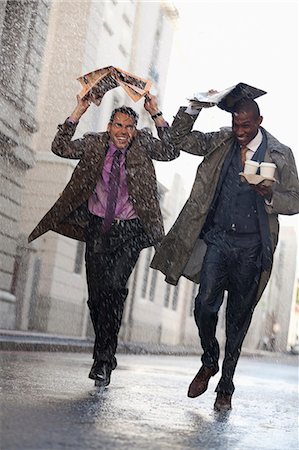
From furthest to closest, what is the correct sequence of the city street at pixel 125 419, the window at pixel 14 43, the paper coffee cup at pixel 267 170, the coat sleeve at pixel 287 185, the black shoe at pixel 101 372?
the window at pixel 14 43 < the black shoe at pixel 101 372 < the coat sleeve at pixel 287 185 < the paper coffee cup at pixel 267 170 < the city street at pixel 125 419

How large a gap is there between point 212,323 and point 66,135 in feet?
4.80

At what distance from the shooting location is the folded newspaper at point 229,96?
19.1 feet

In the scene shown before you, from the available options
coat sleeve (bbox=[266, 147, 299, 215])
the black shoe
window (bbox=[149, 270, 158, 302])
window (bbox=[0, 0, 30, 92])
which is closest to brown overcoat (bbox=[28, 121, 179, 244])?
coat sleeve (bbox=[266, 147, 299, 215])

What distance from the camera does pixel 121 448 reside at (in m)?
3.57

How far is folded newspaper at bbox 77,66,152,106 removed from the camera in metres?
6.18

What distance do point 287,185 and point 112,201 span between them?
1068 millimetres

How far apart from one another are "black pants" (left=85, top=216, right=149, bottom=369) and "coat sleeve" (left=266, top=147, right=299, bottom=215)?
3.05 feet

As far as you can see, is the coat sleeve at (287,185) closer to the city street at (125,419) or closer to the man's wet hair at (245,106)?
the man's wet hair at (245,106)

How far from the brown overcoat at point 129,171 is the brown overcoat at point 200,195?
155 millimetres

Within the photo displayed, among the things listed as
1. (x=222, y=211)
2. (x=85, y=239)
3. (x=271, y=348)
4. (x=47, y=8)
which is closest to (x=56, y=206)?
(x=85, y=239)

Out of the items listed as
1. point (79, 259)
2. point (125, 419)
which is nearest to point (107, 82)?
point (125, 419)

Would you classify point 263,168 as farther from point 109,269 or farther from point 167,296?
point 167,296

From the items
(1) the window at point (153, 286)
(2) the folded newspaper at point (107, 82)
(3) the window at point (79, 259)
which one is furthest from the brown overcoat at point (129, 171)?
(1) the window at point (153, 286)

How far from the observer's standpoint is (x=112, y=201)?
20.3 feet
